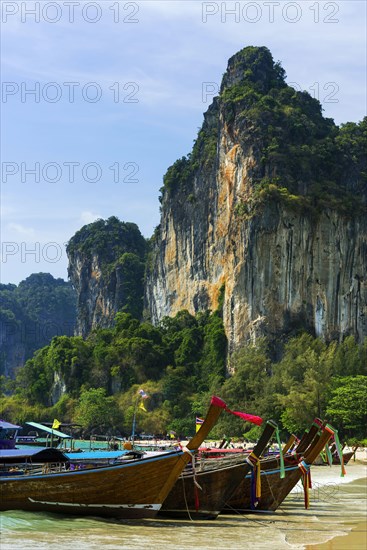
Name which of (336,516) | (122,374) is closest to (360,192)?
(122,374)

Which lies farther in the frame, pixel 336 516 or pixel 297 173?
pixel 297 173

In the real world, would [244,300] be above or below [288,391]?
above

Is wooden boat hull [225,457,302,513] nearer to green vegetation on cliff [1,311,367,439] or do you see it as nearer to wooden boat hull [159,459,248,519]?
wooden boat hull [159,459,248,519]

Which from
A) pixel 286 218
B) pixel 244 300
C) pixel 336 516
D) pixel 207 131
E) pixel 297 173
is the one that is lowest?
pixel 336 516

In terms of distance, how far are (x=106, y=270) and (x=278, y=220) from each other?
5928cm

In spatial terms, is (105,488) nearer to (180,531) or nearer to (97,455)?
(180,531)

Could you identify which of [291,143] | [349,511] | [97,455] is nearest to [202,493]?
[97,455]

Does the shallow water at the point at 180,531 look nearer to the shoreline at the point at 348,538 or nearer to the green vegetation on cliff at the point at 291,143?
the shoreline at the point at 348,538

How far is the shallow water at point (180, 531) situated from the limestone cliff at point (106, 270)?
106 m

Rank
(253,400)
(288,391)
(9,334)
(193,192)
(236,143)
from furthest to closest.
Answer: (9,334) → (193,192) → (236,143) → (253,400) → (288,391)

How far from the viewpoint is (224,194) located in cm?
9044

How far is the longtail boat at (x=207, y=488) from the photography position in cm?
2075

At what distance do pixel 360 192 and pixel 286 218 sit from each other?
951cm

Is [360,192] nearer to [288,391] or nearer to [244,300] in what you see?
[244,300]
